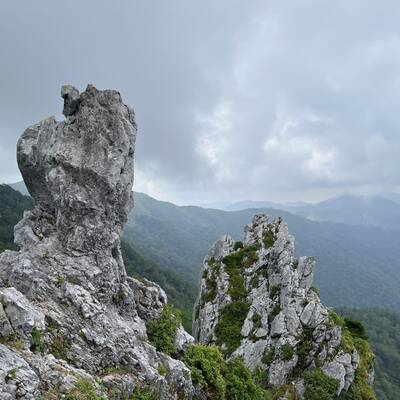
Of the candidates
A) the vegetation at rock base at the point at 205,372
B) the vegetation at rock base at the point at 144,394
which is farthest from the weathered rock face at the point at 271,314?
the vegetation at rock base at the point at 144,394

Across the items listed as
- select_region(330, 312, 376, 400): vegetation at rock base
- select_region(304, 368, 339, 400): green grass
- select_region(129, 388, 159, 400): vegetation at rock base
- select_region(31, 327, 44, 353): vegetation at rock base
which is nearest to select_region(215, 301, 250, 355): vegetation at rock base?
select_region(304, 368, 339, 400): green grass

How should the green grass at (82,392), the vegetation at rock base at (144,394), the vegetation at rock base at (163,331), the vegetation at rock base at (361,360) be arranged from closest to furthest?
1. the green grass at (82,392)
2. the vegetation at rock base at (144,394)
3. the vegetation at rock base at (163,331)
4. the vegetation at rock base at (361,360)

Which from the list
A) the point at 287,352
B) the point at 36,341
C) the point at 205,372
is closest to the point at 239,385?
the point at 205,372

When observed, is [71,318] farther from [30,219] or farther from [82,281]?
[30,219]

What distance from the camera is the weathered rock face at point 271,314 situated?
42.0m

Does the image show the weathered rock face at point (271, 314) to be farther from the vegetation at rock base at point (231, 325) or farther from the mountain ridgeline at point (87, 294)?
the mountain ridgeline at point (87, 294)

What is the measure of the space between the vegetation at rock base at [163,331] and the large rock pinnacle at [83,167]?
6282 mm

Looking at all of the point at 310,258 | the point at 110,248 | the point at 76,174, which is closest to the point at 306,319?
the point at 310,258

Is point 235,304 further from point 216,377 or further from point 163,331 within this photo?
point 163,331

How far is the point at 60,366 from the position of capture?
15.9 meters

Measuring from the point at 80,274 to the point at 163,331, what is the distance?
23.6 feet

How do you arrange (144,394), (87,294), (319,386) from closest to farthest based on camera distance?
(144,394) < (87,294) < (319,386)

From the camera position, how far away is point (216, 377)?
25125 millimetres

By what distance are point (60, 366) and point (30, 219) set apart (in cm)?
1089
